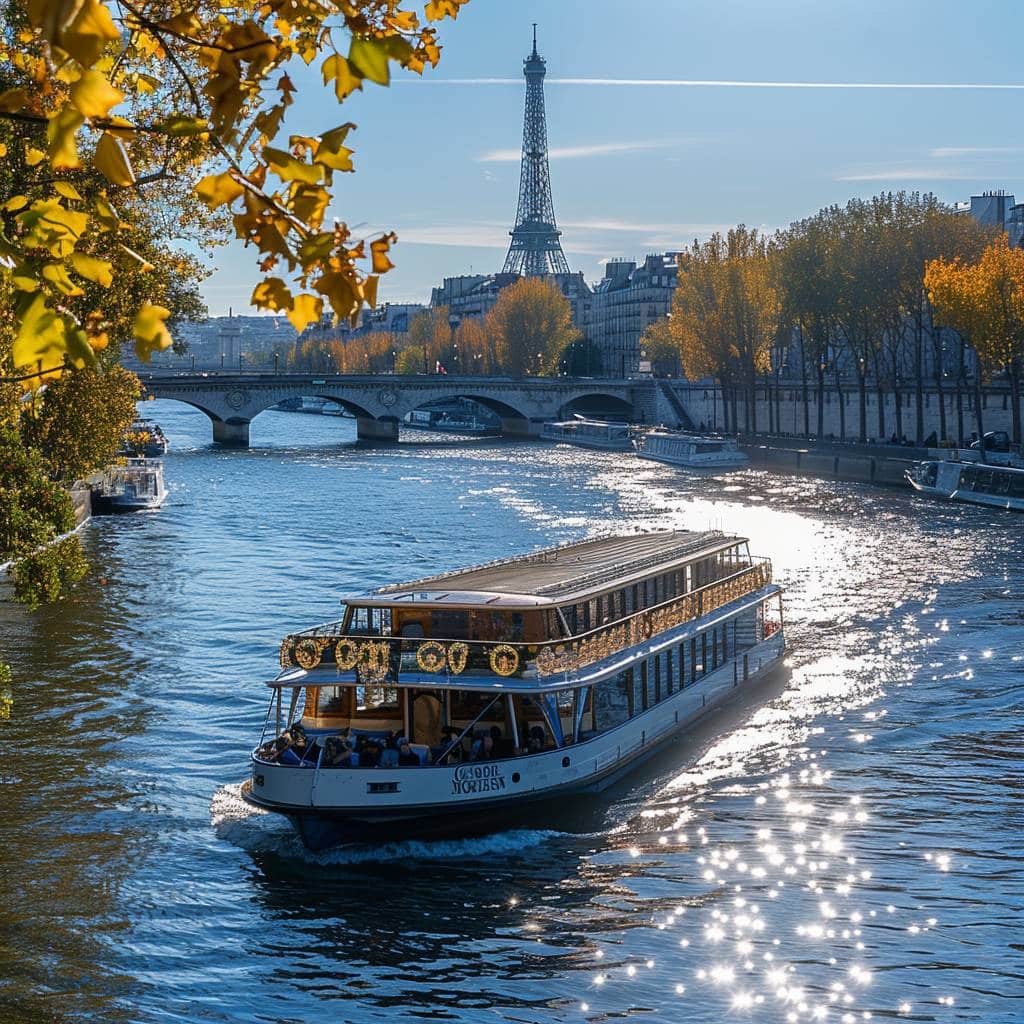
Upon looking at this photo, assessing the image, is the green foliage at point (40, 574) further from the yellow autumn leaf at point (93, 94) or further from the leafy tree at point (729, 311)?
the leafy tree at point (729, 311)

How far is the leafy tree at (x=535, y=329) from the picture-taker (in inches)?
5738

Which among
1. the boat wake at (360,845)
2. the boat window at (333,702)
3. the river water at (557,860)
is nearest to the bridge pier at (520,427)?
the river water at (557,860)

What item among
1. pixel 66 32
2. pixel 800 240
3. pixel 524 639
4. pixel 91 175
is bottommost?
pixel 524 639

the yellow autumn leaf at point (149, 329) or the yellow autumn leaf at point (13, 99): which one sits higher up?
the yellow autumn leaf at point (13, 99)

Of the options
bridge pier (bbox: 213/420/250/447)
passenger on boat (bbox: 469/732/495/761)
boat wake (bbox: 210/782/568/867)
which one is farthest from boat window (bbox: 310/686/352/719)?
bridge pier (bbox: 213/420/250/447)

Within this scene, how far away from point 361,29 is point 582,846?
16849 mm

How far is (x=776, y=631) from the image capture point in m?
31.4

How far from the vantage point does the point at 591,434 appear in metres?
109

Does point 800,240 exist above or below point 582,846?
above

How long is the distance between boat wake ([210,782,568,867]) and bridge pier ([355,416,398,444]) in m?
95.4

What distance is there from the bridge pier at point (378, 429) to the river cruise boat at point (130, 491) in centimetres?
5387

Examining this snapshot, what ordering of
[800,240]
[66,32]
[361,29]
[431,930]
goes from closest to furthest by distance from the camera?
[66,32], [361,29], [431,930], [800,240]

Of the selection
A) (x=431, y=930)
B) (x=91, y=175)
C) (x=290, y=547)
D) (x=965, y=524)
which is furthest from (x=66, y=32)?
(x=965, y=524)

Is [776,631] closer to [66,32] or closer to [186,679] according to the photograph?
[186,679]
